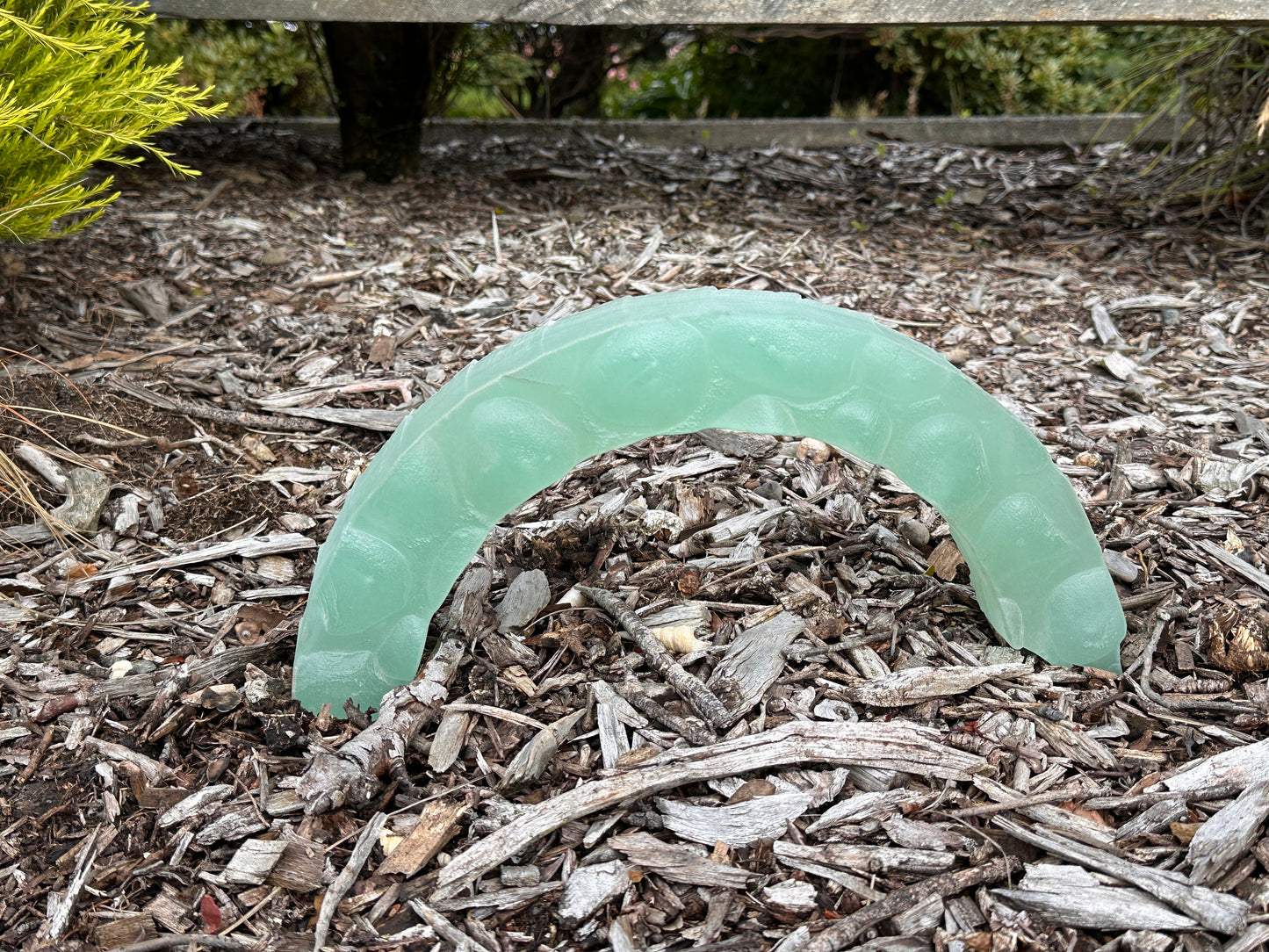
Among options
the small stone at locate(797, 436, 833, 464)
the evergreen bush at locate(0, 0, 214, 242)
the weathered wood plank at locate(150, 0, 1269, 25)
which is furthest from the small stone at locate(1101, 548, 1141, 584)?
the weathered wood plank at locate(150, 0, 1269, 25)

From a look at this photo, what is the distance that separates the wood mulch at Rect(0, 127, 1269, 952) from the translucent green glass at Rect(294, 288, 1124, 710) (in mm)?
181

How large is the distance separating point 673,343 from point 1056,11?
112 inches

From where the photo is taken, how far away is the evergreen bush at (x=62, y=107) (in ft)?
7.59

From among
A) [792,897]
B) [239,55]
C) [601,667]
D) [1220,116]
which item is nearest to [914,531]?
[601,667]

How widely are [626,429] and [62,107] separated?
1.58m

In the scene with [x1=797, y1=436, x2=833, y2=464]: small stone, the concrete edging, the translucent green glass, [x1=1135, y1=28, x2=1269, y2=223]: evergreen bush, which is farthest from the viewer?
the concrete edging

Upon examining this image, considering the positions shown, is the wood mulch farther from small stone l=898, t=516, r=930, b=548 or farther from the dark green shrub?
the dark green shrub

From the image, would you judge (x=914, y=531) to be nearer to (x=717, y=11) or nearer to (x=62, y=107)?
(x=62, y=107)

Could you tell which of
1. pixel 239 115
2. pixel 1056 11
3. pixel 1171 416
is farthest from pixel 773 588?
pixel 239 115

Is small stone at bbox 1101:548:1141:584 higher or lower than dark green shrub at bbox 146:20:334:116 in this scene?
lower

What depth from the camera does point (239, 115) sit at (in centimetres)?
575

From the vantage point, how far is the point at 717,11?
380cm

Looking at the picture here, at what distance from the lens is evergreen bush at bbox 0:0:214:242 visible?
7.59ft

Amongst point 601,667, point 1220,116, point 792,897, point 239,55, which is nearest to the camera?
point 792,897
